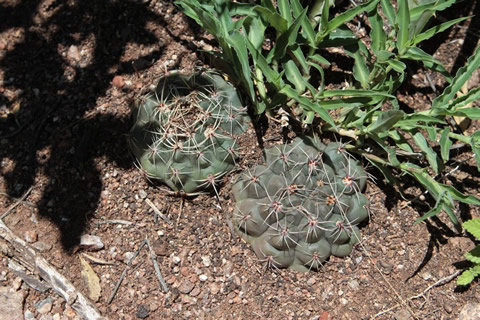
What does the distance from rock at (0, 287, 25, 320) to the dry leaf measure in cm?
33

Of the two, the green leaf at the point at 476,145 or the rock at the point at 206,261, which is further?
the rock at the point at 206,261

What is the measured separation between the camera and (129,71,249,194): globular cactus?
7.92 feet

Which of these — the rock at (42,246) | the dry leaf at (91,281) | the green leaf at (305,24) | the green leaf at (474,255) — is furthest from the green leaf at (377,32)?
the rock at (42,246)

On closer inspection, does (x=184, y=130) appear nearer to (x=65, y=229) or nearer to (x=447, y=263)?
(x=65, y=229)

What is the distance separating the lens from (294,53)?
8.40 ft

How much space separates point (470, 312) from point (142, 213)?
178 cm

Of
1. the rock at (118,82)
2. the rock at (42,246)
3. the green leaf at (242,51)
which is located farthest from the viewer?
the rock at (118,82)

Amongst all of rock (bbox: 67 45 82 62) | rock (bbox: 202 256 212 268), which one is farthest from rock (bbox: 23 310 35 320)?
rock (bbox: 67 45 82 62)

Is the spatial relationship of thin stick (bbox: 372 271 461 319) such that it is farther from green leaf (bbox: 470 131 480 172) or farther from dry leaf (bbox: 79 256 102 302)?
dry leaf (bbox: 79 256 102 302)

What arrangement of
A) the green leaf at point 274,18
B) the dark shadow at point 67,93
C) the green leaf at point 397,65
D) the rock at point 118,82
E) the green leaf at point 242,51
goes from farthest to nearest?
1. the rock at point 118,82
2. the dark shadow at point 67,93
3. the green leaf at point 397,65
4. the green leaf at point 274,18
5. the green leaf at point 242,51

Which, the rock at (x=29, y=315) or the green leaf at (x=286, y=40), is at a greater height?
the green leaf at (x=286, y=40)

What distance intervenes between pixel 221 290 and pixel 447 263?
122cm

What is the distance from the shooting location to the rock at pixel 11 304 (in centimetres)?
249

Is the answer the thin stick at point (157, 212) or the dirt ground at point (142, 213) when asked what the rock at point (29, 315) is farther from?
the thin stick at point (157, 212)
